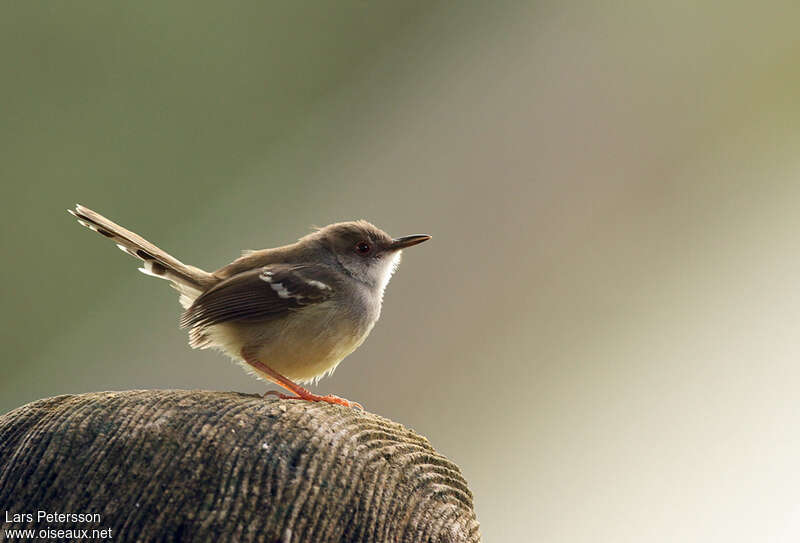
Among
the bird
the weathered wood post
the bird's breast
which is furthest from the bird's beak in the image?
the weathered wood post

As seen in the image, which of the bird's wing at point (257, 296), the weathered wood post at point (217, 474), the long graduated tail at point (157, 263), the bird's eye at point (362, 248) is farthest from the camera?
the bird's eye at point (362, 248)

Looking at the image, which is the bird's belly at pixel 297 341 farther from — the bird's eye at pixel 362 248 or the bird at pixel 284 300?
the bird's eye at pixel 362 248

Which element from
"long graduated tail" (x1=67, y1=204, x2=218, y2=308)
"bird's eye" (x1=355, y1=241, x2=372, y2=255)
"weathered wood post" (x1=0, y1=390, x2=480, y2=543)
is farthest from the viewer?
"bird's eye" (x1=355, y1=241, x2=372, y2=255)

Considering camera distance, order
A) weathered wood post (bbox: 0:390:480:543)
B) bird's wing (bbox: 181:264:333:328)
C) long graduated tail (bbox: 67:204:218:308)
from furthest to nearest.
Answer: long graduated tail (bbox: 67:204:218:308) < bird's wing (bbox: 181:264:333:328) < weathered wood post (bbox: 0:390:480:543)

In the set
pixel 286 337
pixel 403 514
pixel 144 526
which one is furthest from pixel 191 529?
pixel 286 337

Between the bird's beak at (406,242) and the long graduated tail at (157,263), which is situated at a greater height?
the bird's beak at (406,242)

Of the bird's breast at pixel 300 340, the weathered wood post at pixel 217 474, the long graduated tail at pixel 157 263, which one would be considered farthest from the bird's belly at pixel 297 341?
the weathered wood post at pixel 217 474

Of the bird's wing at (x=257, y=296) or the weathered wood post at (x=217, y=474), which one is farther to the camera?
the bird's wing at (x=257, y=296)

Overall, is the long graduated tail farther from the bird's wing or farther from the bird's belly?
the bird's belly
